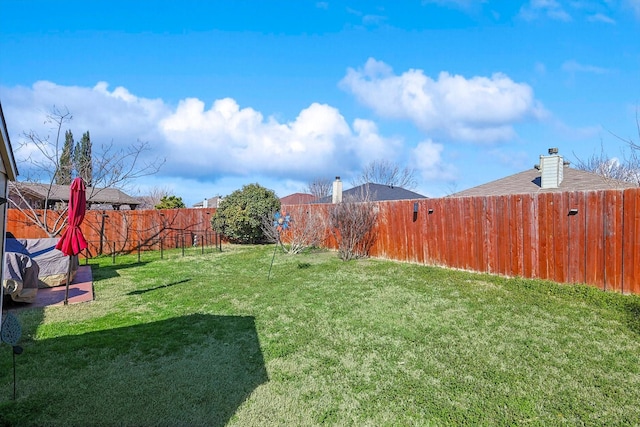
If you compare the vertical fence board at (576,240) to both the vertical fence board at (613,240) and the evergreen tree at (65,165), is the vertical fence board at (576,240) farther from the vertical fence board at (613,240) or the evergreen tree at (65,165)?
the evergreen tree at (65,165)

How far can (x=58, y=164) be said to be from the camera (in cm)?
1160

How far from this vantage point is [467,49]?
11.1 meters

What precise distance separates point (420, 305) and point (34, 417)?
5.05m

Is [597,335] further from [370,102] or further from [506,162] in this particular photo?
[506,162]

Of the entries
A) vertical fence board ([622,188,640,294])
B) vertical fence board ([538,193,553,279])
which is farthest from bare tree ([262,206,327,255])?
vertical fence board ([622,188,640,294])

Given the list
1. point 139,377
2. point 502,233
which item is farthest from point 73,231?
point 502,233

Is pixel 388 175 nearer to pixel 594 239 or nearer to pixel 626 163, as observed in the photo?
pixel 626 163

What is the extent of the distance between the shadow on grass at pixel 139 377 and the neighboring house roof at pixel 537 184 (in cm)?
959

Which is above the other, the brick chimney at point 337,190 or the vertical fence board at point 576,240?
the brick chimney at point 337,190

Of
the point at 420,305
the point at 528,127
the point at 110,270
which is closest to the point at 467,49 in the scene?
the point at 528,127

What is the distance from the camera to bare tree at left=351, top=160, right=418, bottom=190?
110 ft

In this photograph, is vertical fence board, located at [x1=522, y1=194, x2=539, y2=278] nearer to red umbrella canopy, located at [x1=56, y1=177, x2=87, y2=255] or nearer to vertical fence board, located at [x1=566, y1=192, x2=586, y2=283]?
vertical fence board, located at [x1=566, y1=192, x2=586, y2=283]

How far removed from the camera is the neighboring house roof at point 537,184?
34.0 feet

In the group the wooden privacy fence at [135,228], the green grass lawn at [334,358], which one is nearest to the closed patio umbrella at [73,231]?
the green grass lawn at [334,358]
